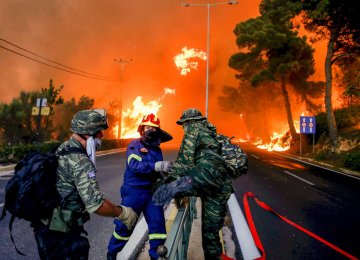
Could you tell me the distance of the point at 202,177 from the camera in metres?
2.45

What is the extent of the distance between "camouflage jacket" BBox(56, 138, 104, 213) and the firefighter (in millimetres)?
1047

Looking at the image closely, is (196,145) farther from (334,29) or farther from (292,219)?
(334,29)

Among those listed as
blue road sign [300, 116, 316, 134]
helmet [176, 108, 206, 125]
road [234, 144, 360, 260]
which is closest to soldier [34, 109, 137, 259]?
helmet [176, 108, 206, 125]

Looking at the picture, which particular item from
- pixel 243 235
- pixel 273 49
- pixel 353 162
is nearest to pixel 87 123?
pixel 243 235

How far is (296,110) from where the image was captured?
46500 mm

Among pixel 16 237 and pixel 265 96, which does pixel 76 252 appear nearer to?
pixel 16 237

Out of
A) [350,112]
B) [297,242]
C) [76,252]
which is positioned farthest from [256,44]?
[76,252]

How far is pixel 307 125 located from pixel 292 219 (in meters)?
16.2

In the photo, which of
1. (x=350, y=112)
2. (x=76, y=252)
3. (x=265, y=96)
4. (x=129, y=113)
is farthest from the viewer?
(x=129, y=113)

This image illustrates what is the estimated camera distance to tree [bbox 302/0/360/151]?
17.1m

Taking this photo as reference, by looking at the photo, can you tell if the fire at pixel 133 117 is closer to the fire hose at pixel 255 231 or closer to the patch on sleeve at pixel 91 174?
the fire hose at pixel 255 231

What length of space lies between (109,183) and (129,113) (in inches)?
1661

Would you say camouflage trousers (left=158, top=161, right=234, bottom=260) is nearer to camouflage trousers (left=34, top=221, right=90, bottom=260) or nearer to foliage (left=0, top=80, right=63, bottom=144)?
camouflage trousers (left=34, top=221, right=90, bottom=260)

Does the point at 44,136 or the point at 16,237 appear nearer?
the point at 16,237
